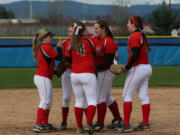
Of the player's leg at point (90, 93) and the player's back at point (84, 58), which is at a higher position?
the player's back at point (84, 58)

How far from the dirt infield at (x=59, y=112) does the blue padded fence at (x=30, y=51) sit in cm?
1030

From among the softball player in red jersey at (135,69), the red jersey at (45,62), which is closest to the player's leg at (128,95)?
the softball player in red jersey at (135,69)

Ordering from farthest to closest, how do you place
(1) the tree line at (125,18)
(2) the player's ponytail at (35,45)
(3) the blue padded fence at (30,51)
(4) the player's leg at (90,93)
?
1. (1) the tree line at (125,18)
2. (3) the blue padded fence at (30,51)
3. (2) the player's ponytail at (35,45)
4. (4) the player's leg at (90,93)

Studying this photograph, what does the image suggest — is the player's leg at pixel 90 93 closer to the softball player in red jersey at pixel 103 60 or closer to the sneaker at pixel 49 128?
the softball player in red jersey at pixel 103 60

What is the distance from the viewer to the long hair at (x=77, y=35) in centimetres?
537

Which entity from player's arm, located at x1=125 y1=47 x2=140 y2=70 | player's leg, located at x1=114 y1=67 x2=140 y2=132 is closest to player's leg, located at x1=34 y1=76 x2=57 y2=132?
player's leg, located at x1=114 y1=67 x2=140 y2=132

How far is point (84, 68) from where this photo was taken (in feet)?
17.6

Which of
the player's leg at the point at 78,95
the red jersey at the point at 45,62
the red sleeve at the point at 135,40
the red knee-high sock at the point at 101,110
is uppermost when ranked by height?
the red sleeve at the point at 135,40

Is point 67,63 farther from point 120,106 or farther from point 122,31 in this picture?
point 122,31

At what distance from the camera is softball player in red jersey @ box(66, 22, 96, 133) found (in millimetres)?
5348

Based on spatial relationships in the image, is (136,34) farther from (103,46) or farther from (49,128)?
(49,128)

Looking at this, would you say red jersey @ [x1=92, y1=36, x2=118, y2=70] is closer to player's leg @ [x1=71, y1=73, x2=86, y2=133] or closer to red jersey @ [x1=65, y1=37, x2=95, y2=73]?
red jersey @ [x1=65, y1=37, x2=95, y2=73]

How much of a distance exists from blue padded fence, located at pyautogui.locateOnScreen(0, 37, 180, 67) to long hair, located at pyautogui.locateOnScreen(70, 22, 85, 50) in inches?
609

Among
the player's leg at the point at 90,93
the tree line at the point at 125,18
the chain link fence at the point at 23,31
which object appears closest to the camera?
the player's leg at the point at 90,93
